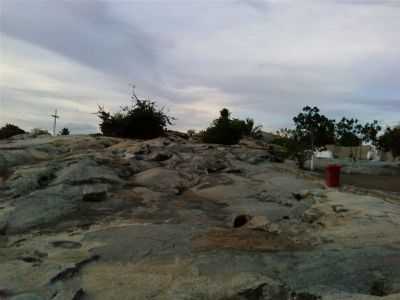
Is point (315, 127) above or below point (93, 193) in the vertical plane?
above

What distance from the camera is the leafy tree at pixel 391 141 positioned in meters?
35.5

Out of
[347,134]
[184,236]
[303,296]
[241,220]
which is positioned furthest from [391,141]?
[303,296]

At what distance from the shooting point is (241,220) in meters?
7.08

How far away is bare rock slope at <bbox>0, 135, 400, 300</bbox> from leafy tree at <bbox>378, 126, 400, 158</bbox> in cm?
2712

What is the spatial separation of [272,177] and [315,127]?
63.0ft

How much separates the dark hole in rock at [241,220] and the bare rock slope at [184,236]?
2cm

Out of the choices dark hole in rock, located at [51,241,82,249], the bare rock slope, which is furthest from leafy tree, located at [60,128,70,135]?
dark hole in rock, located at [51,241,82,249]

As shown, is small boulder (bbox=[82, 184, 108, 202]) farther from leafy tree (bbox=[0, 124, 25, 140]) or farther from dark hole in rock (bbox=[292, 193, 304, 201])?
leafy tree (bbox=[0, 124, 25, 140])

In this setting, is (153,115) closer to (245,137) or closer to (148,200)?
(245,137)

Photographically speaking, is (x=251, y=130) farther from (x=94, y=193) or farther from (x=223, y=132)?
(x=94, y=193)

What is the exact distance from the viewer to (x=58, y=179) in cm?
966

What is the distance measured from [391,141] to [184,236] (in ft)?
111

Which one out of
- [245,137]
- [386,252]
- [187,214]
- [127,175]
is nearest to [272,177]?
[127,175]

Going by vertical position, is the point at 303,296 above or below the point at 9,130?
below
